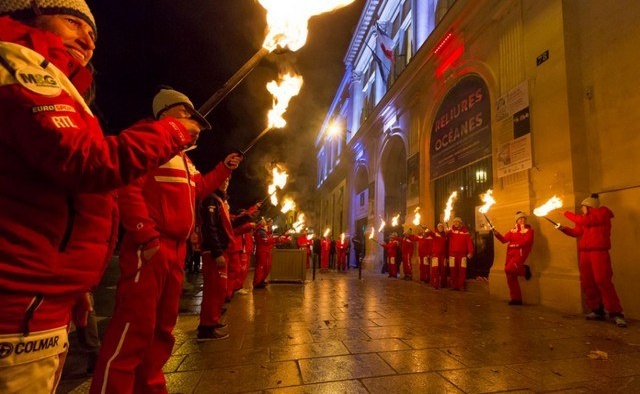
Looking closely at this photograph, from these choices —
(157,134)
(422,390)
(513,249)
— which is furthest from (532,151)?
(157,134)

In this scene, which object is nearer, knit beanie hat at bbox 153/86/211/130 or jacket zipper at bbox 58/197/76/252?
jacket zipper at bbox 58/197/76/252

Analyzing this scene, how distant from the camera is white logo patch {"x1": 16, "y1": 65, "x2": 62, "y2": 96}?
1.11 m

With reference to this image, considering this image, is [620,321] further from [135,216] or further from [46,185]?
[46,185]

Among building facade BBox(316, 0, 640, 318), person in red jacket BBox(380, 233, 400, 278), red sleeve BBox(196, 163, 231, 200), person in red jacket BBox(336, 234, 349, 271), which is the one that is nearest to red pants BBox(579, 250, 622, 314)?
building facade BBox(316, 0, 640, 318)

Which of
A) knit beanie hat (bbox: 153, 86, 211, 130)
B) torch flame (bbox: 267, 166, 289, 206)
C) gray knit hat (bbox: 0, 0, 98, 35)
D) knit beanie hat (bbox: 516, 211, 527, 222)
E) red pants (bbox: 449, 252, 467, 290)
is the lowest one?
red pants (bbox: 449, 252, 467, 290)

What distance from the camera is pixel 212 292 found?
4516 mm

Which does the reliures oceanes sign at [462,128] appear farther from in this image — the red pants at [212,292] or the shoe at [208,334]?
the shoe at [208,334]

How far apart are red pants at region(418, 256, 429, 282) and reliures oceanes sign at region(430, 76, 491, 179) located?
329 cm

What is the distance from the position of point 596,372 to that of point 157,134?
4.22 metres

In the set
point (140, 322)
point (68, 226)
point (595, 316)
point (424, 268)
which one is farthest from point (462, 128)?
point (68, 226)

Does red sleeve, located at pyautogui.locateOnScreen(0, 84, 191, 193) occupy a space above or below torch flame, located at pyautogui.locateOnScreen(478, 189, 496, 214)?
below

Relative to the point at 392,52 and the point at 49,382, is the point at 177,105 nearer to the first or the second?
the point at 49,382

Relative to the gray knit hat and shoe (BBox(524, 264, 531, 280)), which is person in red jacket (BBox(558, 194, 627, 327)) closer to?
shoe (BBox(524, 264, 531, 280))

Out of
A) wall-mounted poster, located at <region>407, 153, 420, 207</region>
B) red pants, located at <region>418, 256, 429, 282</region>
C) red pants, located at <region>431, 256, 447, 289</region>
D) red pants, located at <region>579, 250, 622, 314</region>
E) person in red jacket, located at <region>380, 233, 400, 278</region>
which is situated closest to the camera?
red pants, located at <region>579, 250, 622, 314</region>
